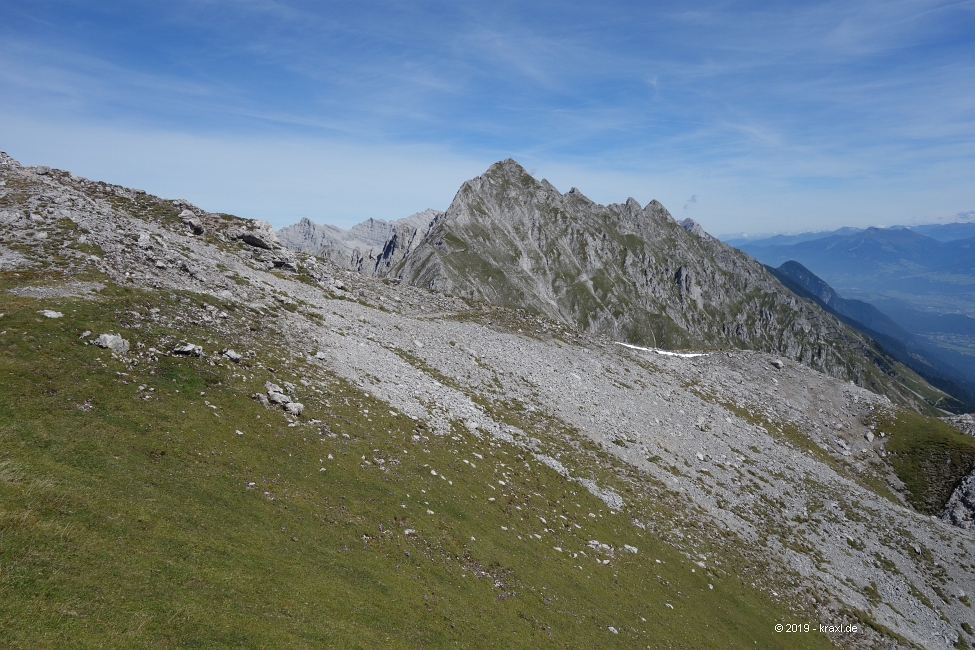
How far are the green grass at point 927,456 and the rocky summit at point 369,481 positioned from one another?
327mm

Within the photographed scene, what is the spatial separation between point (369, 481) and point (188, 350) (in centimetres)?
1579

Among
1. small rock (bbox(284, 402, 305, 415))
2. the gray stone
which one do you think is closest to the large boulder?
the gray stone

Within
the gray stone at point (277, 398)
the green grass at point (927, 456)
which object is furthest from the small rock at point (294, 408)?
the green grass at point (927, 456)

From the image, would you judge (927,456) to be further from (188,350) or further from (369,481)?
(188,350)

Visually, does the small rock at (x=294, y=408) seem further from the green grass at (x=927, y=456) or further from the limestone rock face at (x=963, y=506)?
the limestone rock face at (x=963, y=506)

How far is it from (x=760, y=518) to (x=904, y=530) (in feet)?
61.8

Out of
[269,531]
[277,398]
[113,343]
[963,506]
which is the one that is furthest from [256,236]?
[963,506]

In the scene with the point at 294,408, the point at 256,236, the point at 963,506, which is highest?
the point at 256,236

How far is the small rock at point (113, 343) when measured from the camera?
27370 millimetres

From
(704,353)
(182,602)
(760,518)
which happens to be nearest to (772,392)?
(704,353)

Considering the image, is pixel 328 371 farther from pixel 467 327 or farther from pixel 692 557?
pixel 692 557

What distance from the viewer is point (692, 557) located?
36000 millimetres

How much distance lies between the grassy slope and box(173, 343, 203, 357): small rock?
2.94 feet

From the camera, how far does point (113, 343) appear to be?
27.7m
